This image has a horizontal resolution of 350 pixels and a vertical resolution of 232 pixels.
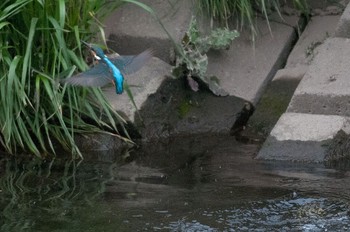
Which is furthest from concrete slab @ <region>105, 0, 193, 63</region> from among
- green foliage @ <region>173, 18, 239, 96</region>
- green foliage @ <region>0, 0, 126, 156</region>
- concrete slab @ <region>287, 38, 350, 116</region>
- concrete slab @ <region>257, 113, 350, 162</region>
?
concrete slab @ <region>257, 113, 350, 162</region>

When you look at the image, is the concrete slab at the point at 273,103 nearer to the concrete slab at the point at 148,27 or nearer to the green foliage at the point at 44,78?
the concrete slab at the point at 148,27

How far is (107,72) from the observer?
461 cm

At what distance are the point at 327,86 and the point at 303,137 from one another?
467mm

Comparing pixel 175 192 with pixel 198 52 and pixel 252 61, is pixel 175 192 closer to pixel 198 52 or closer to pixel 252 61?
pixel 198 52

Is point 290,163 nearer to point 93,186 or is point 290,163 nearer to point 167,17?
point 93,186

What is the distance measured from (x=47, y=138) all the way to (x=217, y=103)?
3.63ft

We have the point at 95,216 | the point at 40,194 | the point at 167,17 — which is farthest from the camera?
the point at 167,17

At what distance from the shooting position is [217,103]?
5.86 metres

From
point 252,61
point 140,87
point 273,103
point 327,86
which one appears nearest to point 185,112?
point 140,87

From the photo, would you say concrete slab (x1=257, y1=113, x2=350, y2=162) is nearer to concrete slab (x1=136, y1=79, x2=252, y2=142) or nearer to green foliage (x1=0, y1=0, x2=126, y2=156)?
concrete slab (x1=136, y1=79, x2=252, y2=142)

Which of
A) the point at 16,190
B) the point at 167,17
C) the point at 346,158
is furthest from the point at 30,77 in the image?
the point at 346,158

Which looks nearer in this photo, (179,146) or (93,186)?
(93,186)

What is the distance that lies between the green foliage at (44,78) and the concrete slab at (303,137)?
870mm

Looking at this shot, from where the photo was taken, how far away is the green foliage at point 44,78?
514 centimetres
